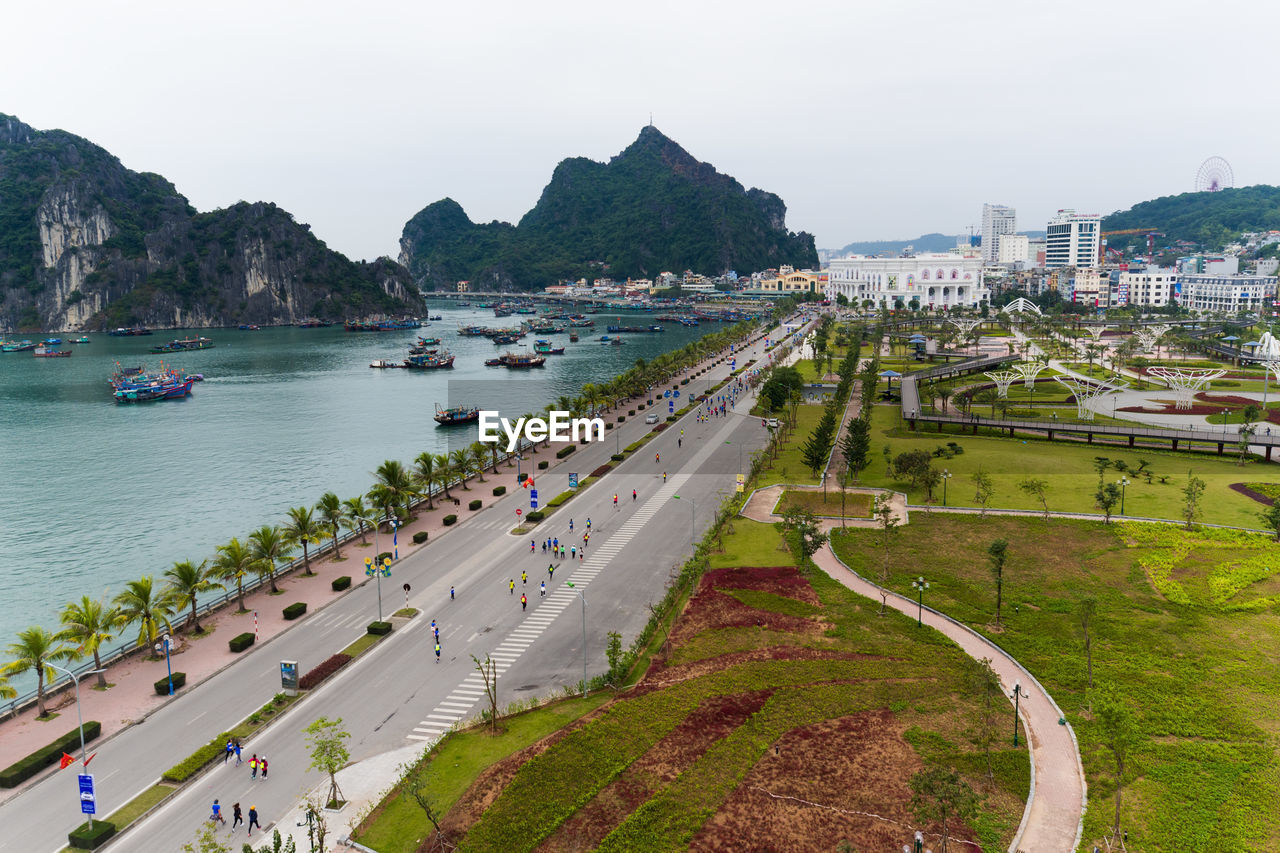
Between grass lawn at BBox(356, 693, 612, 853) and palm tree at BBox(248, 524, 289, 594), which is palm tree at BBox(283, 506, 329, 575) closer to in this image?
palm tree at BBox(248, 524, 289, 594)

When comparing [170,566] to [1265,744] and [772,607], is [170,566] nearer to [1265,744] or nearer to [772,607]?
[772,607]

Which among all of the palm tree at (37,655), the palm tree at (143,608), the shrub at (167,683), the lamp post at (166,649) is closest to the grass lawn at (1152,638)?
the shrub at (167,683)

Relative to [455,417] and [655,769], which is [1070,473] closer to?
[655,769]

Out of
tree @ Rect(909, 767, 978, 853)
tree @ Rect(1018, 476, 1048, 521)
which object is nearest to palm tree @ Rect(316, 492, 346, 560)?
tree @ Rect(909, 767, 978, 853)

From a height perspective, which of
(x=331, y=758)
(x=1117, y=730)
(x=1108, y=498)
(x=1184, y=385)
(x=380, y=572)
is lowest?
(x=380, y=572)

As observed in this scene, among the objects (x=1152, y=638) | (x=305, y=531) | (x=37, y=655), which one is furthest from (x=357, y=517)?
(x=1152, y=638)
